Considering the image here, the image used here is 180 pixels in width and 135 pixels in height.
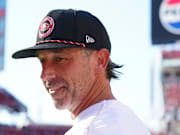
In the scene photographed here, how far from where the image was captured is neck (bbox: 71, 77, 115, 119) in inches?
68.6

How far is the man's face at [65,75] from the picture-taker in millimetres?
1688

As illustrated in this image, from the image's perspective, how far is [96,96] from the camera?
5.85 ft

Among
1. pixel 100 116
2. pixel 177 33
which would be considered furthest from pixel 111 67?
pixel 177 33

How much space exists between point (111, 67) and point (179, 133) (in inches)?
1108

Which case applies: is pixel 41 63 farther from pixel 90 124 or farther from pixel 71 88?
pixel 90 124

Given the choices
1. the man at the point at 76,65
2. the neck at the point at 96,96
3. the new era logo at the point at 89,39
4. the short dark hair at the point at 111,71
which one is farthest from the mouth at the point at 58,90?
the short dark hair at the point at 111,71

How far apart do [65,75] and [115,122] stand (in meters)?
0.32

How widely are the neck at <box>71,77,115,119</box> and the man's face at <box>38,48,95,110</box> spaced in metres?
0.02

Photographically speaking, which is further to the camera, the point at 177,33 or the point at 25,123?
the point at 25,123

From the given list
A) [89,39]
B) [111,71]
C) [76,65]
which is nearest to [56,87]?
[76,65]

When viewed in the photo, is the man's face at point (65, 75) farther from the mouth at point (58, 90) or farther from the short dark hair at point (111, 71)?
the short dark hair at point (111, 71)

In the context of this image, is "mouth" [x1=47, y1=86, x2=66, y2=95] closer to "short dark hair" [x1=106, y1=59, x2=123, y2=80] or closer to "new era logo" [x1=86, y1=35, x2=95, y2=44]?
"new era logo" [x1=86, y1=35, x2=95, y2=44]

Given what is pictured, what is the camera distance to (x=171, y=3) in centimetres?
1468

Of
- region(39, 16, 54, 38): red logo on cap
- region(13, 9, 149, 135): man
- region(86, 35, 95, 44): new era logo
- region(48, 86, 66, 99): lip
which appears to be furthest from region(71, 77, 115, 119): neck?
region(39, 16, 54, 38): red logo on cap
